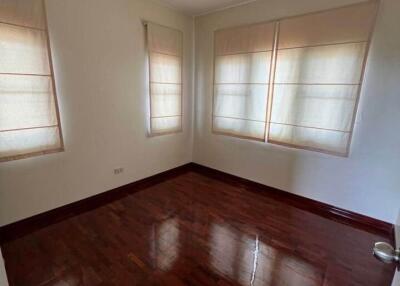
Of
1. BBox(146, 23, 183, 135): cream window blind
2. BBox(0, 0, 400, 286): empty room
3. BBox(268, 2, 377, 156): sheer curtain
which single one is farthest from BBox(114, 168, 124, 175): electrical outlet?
BBox(268, 2, 377, 156): sheer curtain

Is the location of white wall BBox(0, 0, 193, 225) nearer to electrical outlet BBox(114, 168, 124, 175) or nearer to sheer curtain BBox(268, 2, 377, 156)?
electrical outlet BBox(114, 168, 124, 175)

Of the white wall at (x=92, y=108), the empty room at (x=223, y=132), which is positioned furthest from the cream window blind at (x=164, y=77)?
the white wall at (x=92, y=108)

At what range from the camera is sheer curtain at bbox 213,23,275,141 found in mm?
2918

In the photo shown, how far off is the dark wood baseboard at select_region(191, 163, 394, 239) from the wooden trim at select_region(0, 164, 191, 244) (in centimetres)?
125

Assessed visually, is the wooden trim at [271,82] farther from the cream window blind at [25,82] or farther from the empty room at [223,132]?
the cream window blind at [25,82]

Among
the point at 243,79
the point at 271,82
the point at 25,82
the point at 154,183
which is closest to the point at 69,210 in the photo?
the point at 154,183

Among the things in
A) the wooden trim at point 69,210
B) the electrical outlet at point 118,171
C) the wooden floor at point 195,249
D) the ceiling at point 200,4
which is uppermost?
the ceiling at point 200,4

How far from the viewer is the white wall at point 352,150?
7.07 feet

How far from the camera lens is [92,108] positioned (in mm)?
2604

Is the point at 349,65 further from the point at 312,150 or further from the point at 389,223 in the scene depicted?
the point at 389,223

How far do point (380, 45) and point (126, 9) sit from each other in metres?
2.83

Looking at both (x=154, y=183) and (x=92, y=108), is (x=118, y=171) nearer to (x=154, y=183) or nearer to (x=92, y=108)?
(x=154, y=183)

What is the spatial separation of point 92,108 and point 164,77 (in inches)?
45.8

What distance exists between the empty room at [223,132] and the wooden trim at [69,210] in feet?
0.05
